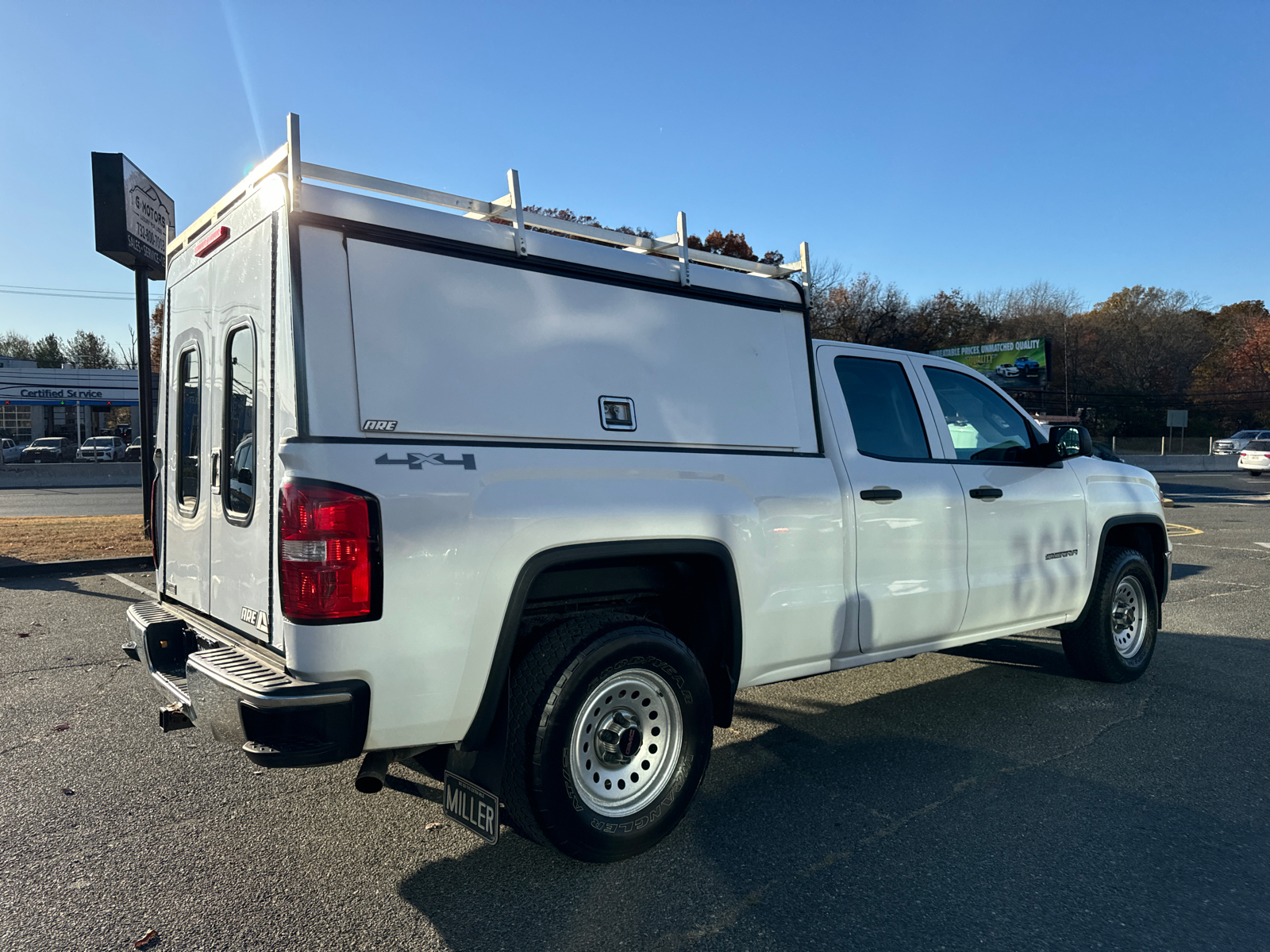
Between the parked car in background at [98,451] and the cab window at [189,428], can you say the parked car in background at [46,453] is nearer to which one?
the parked car in background at [98,451]

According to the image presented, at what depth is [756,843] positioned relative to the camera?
358 centimetres

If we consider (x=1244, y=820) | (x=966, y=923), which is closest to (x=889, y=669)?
(x=1244, y=820)

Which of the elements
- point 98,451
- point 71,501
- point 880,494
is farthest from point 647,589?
point 98,451

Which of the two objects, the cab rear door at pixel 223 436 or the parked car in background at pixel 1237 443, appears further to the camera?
the parked car in background at pixel 1237 443

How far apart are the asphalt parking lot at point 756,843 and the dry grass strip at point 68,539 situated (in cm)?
589

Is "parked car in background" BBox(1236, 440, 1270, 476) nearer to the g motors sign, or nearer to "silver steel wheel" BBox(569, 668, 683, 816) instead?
the g motors sign

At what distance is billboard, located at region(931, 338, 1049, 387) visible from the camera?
47.3m

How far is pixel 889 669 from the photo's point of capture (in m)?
6.33

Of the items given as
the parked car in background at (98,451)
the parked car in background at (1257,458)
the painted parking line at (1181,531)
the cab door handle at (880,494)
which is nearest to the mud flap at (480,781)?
the cab door handle at (880,494)

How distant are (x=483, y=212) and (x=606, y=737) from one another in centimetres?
211

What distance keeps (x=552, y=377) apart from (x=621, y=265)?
0.65 m

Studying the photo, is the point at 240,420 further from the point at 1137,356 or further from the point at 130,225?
the point at 1137,356

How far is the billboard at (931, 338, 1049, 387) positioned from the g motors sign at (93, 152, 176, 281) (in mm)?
42283

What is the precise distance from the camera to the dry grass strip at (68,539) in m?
10.9
